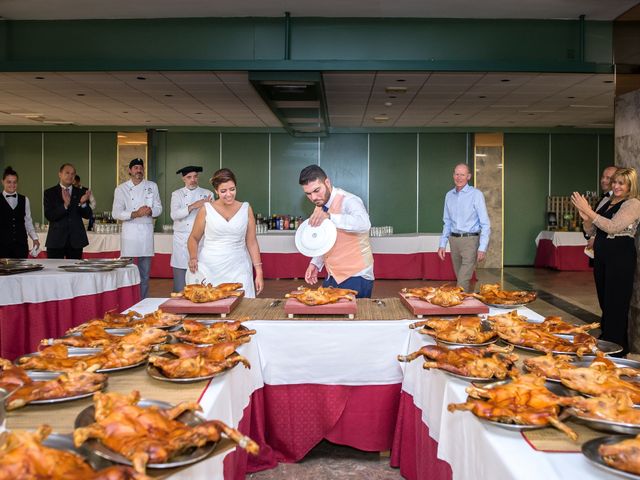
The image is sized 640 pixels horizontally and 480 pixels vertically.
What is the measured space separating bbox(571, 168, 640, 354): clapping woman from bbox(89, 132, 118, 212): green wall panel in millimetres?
10238

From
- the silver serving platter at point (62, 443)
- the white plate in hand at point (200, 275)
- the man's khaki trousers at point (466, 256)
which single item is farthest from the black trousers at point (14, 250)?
the silver serving platter at point (62, 443)

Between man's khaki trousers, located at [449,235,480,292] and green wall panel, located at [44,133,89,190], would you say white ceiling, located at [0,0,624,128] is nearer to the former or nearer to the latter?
green wall panel, located at [44,133,89,190]

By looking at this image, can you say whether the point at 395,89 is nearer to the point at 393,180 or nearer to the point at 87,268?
the point at 393,180

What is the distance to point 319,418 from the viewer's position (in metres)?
2.89

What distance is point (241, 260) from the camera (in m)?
3.85

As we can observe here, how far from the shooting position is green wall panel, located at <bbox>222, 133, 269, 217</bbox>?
1254 cm

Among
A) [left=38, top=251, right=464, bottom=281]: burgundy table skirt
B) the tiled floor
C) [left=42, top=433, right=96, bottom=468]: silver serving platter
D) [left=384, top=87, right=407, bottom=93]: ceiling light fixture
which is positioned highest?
[left=384, top=87, right=407, bottom=93]: ceiling light fixture

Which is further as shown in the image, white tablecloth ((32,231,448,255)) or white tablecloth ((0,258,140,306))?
white tablecloth ((32,231,448,255))

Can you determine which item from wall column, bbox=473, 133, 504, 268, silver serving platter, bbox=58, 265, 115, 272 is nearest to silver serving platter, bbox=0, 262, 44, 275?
silver serving platter, bbox=58, 265, 115, 272

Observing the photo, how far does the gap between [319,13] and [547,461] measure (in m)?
5.55

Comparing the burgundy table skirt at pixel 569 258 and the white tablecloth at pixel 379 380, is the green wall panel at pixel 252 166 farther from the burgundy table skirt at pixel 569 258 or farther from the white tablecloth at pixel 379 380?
the white tablecloth at pixel 379 380

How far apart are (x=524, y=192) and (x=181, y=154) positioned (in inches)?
283

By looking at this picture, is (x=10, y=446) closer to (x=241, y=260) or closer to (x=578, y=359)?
(x=578, y=359)

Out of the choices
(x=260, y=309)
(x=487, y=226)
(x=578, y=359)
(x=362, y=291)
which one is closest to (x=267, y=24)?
(x=487, y=226)
